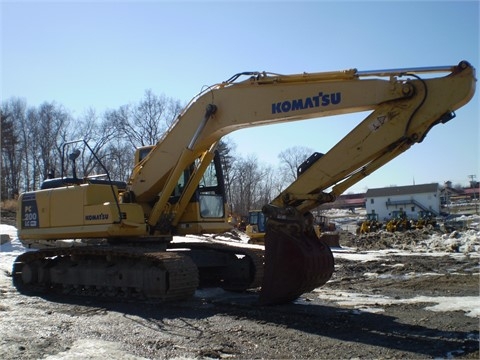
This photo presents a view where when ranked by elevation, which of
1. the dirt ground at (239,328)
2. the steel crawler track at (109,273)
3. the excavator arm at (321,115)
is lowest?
the dirt ground at (239,328)

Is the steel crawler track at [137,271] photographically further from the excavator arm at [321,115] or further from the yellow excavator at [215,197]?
the excavator arm at [321,115]

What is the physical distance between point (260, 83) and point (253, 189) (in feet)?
233

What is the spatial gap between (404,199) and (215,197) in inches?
3482

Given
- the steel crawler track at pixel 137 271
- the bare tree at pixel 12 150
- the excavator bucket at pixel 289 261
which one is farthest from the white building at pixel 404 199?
the excavator bucket at pixel 289 261

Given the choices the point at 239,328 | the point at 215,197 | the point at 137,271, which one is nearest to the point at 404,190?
the point at 215,197

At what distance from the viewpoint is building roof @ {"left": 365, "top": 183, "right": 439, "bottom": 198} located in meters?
90.9

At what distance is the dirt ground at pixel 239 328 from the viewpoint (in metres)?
5.80

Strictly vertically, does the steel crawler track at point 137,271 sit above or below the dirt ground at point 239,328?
above

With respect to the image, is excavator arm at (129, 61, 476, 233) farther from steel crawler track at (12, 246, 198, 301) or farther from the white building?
the white building

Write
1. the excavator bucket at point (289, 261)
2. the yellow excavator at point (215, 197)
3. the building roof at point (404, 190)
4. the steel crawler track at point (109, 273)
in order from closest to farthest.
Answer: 1. the yellow excavator at point (215, 197)
2. the excavator bucket at point (289, 261)
3. the steel crawler track at point (109, 273)
4. the building roof at point (404, 190)

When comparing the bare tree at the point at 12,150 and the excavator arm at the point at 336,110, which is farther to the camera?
the bare tree at the point at 12,150

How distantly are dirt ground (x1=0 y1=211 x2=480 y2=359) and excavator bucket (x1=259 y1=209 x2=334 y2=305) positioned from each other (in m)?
0.32

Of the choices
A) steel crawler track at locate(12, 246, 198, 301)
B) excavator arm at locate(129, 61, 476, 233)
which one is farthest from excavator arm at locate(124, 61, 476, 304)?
steel crawler track at locate(12, 246, 198, 301)

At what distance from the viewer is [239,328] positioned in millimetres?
7004
